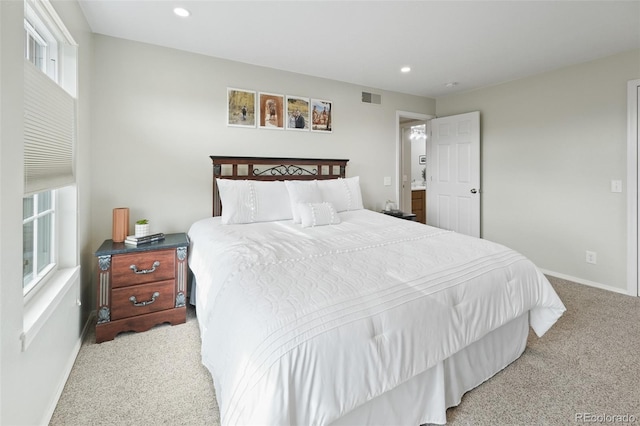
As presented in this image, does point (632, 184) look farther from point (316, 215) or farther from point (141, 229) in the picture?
point (141, 229)

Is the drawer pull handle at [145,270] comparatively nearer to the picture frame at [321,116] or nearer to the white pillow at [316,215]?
the white pillow at [316,215]

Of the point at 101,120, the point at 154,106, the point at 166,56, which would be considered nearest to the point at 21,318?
the point at 101,120

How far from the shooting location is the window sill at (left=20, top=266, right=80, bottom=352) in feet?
4.18

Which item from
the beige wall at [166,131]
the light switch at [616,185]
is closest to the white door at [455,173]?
the light switch at [616,185]

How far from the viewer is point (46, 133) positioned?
60.9 inches

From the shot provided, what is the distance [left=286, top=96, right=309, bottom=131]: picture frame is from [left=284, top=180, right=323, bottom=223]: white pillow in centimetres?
91

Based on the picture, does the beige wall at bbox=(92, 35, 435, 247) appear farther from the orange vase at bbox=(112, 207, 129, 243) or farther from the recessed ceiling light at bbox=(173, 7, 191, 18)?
the recessed ceiling light at bbox=(173, 7, 191, 18)

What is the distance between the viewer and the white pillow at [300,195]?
2945mm

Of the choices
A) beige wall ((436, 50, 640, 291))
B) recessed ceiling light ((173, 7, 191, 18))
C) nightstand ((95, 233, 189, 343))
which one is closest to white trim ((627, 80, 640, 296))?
beige wall ((436, 50, 640, 291))

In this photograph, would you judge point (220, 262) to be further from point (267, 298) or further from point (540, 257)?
point (540, 257)

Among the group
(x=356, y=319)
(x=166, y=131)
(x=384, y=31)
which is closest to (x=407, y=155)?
(x=384, y=31)

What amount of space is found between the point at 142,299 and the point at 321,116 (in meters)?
2.75

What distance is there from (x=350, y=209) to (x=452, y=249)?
1.57m

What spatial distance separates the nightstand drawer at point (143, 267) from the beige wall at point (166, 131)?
0.63m
